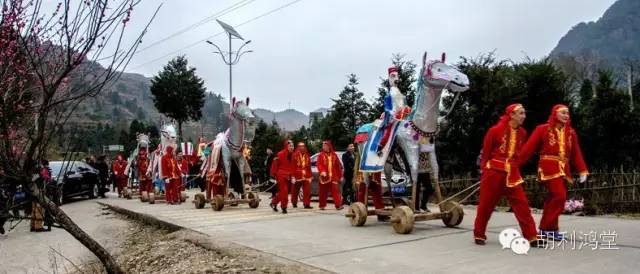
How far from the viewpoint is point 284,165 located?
481 inches

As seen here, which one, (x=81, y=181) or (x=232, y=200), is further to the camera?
(x=81, y=181)

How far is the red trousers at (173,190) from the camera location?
15.4m

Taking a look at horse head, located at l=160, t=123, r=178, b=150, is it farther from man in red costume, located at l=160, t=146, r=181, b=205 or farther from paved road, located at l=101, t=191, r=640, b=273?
paved road, located at l=101, t=191, r=640, b=273

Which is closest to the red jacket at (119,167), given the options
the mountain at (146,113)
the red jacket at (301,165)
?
the red jacket at (301,165)

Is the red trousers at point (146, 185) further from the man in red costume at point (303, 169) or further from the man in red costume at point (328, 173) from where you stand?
the man in red costume at point (328, 173)

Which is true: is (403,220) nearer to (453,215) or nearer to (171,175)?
(453,215)

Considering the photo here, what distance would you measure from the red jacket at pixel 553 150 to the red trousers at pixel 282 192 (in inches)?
231

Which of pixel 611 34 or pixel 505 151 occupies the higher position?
pixel 611 34

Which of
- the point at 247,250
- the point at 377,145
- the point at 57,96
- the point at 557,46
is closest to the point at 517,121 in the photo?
the point at 377,145

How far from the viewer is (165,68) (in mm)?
37062

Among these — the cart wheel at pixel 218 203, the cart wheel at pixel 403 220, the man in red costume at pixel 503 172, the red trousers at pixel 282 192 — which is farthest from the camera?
the cart wheel at pixel 218 203

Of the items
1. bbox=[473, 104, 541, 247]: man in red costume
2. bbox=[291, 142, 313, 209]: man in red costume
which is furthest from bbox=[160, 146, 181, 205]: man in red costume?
bbox=[473, 104, 541, 247]: man in red costume

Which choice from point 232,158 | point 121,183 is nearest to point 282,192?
point 232,158

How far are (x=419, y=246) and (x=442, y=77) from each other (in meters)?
2.57
